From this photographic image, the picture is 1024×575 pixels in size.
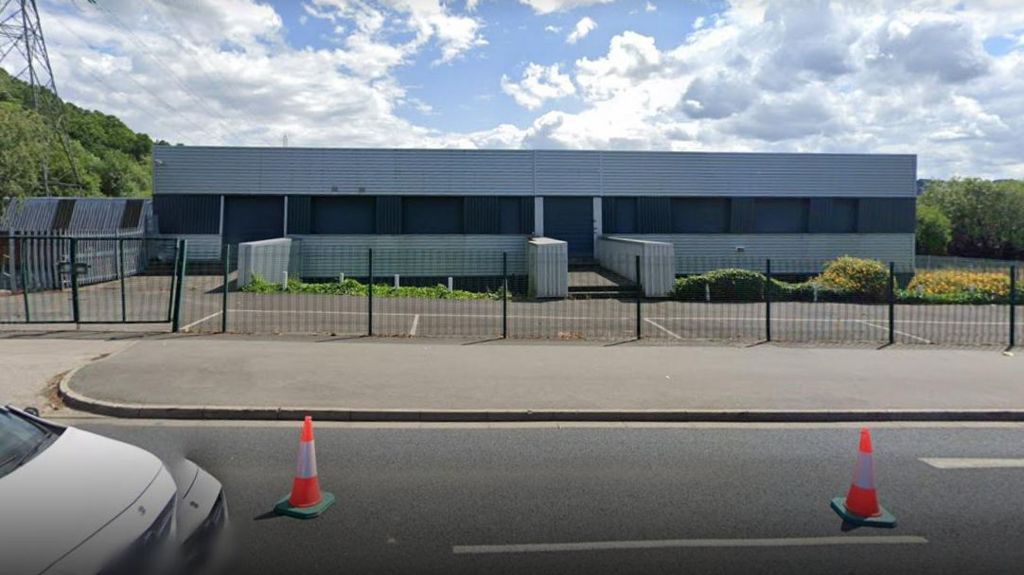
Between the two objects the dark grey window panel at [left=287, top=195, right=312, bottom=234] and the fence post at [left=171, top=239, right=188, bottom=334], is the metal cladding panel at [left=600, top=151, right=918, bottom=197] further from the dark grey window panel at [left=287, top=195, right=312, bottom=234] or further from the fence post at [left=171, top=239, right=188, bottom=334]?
the fence post at [left=171, top=239, right=188, bottom=334]

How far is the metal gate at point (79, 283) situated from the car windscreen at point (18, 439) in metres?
9.25

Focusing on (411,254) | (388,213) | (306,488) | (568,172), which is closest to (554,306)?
(411,254)

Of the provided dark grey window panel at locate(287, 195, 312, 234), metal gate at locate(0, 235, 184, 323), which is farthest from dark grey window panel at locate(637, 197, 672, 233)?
metal gate at locate(0, 235, 184, 323)

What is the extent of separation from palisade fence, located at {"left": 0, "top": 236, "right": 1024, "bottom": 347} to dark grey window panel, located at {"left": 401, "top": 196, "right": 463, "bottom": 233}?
4.68ft

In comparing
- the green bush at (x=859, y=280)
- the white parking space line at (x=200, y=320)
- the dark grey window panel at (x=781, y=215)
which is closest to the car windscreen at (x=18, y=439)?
the white parking space line at (x=200, y=320)

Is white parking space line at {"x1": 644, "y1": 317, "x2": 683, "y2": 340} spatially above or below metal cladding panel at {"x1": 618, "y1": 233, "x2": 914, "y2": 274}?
below

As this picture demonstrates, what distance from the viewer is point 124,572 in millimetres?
2705

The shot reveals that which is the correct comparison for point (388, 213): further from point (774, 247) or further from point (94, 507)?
point (94, 507)

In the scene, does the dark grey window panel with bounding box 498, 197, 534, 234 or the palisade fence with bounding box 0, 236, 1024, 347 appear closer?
the palisade fence with bounding box 0, 236, 1024, 347

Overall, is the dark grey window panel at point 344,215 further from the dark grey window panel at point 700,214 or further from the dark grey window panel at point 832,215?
the dark grey window panel at point 832,215

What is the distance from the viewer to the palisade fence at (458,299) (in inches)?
551

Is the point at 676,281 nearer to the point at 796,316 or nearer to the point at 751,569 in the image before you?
the point at 796,316

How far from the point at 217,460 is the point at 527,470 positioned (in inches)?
106

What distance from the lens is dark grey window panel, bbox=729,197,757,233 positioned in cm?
3130
